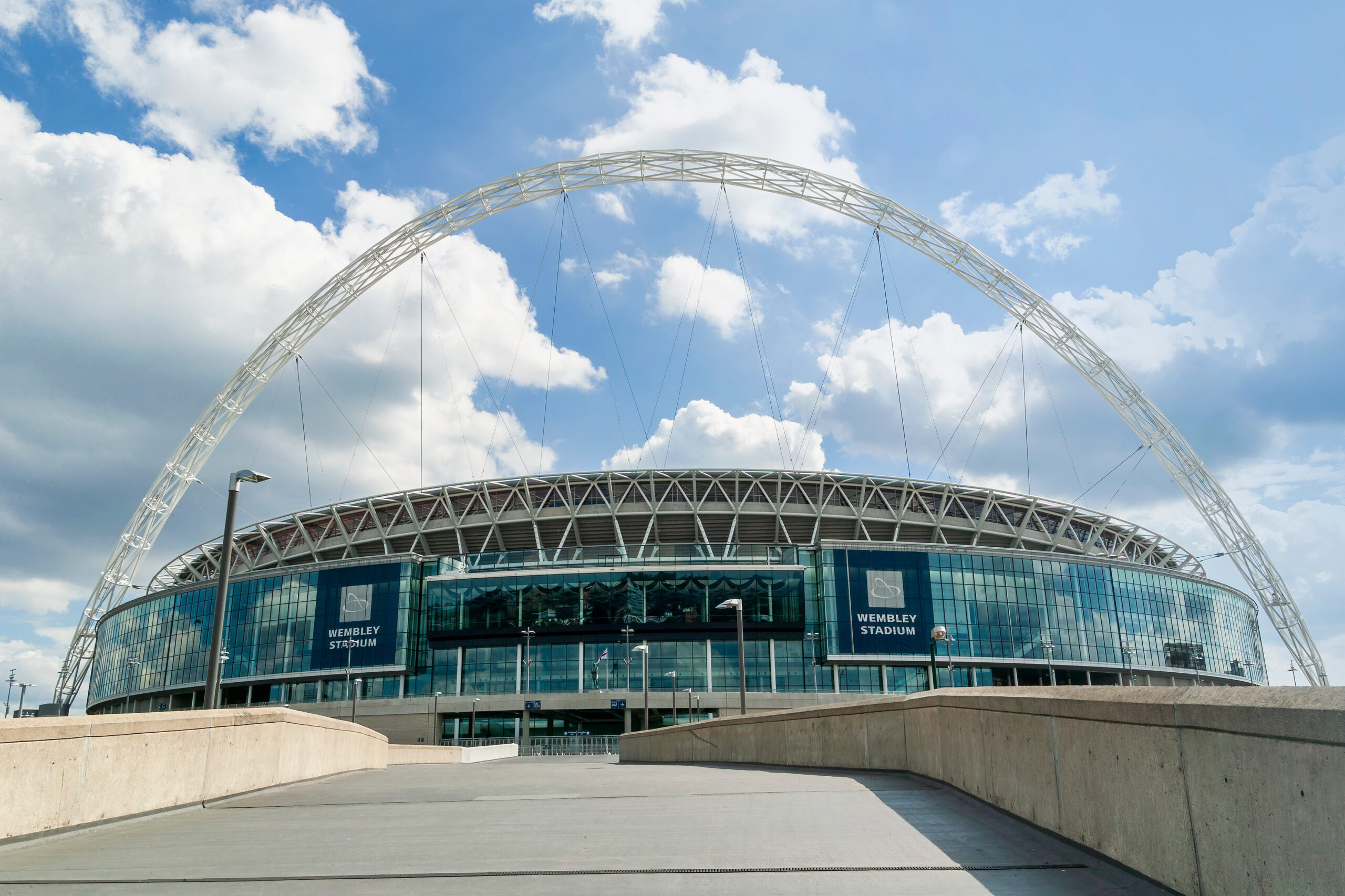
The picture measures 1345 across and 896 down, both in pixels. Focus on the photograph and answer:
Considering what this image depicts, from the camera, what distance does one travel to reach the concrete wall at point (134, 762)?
30.3 feet

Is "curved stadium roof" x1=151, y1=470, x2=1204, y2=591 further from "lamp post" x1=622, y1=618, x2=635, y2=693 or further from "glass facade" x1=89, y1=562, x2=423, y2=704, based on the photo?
"lamp post" x1=622, y1=618, x2=635, y2=693

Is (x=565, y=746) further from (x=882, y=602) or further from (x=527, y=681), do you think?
(x=882, y=602)

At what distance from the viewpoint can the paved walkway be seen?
270 inches

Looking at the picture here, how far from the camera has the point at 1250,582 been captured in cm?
9194

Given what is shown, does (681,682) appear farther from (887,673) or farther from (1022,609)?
(1022,609)

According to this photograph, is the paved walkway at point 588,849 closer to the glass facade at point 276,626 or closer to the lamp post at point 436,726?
the lamp post at point 436,726

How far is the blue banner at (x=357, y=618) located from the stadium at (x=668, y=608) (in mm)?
186

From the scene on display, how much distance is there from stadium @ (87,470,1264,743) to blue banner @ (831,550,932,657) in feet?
0.50

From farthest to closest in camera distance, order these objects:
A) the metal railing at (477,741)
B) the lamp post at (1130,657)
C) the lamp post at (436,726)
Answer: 1. the lamp post at (1130,657)
2. the lamp post at (436,726)
3. the metal railing at (477,741)

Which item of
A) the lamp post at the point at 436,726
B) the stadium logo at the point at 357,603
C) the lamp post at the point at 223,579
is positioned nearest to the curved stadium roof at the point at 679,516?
the stadium logo at the point at 357,603

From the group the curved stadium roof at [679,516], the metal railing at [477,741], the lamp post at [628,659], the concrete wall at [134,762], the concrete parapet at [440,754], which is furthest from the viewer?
the curved stadium roof at [679,516]

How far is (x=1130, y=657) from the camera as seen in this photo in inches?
3115

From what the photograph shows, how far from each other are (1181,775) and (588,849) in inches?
189

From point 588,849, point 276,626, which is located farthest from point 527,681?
point 588,849
